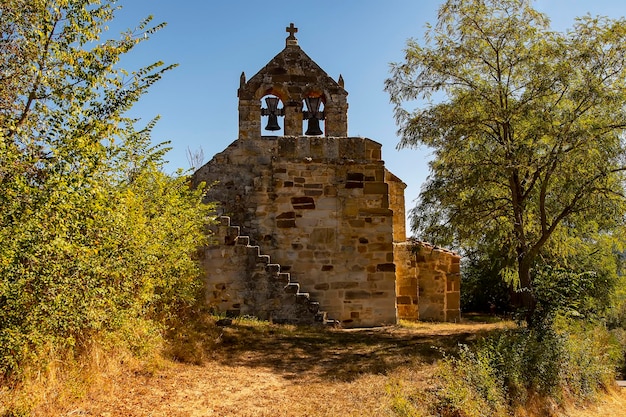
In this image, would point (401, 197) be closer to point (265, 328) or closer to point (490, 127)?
point (490, 127)

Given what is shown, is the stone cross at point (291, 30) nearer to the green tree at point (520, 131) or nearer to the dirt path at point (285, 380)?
the green tree at point (520, 131)

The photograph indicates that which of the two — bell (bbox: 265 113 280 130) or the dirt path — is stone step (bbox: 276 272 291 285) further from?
bell (bbox: 265 113 280 130)

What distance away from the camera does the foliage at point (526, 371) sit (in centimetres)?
588

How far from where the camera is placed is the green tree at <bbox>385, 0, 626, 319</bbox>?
26.5ft

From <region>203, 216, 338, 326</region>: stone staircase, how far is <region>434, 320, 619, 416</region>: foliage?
364 cm

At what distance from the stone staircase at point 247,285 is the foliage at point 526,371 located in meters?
3.64

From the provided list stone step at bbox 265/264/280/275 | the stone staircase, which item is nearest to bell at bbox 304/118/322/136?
the stone staircase

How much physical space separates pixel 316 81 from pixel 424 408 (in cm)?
832

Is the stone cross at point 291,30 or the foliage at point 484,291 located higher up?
the stone cross at point 291,30

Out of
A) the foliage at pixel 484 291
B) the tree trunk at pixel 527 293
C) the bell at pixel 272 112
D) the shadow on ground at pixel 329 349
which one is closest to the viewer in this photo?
the shadow on ground at pixel 329 349

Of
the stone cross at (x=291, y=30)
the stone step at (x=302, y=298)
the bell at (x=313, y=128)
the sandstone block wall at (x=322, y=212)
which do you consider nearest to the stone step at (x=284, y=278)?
the stone step at (x=302, y=298)

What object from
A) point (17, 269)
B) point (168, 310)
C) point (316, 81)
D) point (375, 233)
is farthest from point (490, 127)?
point (17, 269)

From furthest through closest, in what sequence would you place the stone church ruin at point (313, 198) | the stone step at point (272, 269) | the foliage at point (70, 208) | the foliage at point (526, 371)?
1. the stone church ruin at point (313, 198)
2. the stone step at point (272, 269)
3. the foliage at point (526, 371)
4. the foliage at point (70, 208)

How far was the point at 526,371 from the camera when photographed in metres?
7.19
